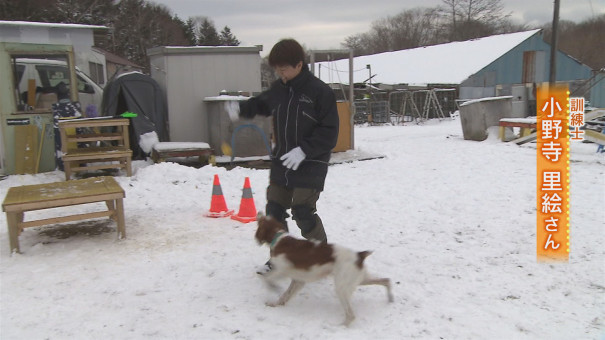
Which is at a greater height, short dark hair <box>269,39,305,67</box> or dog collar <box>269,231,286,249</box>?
short dark hair <box>269,39,305,67</box>

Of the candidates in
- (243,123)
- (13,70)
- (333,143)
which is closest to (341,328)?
(333,143)

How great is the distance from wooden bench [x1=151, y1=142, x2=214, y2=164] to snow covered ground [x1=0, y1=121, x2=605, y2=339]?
4.85 ft

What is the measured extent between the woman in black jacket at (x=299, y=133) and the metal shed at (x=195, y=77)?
6624 millimetres

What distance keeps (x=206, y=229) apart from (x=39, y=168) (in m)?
4.89

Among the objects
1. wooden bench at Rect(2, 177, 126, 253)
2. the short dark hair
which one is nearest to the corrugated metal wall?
wooden bench at Rect(2, 177, 126, 253)

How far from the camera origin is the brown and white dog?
3.23 meters

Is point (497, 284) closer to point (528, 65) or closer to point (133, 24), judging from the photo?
point (528, 65)

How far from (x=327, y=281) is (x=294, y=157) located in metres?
1.22

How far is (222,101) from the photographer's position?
31.7ft

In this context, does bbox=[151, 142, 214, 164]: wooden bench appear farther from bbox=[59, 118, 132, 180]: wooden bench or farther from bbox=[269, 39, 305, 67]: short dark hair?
bbox=[269, 39, 305, 67]: short dark hair

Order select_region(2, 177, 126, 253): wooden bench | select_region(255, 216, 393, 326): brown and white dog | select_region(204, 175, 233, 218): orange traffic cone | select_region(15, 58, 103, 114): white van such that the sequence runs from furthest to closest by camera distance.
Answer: select_region(15, 58, 103, 114): white van → select_region(204, 175, 233, 218): orange traffic cone → select_region(2, 177, 126, 253): wooden bench → select_region(255, 216, 393, 326): brown and white dog

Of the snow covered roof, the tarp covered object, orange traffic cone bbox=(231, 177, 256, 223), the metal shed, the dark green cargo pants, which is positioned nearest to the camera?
the dark green cargo pants

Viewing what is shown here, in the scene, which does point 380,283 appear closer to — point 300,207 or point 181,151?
point 300,207

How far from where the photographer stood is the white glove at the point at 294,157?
11.6ft
